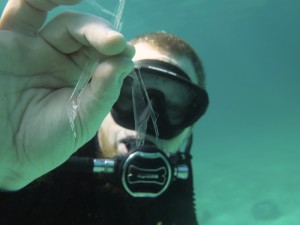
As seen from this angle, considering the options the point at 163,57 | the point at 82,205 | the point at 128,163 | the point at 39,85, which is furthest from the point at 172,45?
the point at 39,85

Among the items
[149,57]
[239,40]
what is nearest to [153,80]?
[149,57]

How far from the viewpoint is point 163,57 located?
394 cm

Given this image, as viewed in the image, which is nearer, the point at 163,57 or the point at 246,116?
the point at 163,57

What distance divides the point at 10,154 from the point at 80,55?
68 cm

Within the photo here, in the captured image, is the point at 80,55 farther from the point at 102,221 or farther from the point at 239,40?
the point at 239,40

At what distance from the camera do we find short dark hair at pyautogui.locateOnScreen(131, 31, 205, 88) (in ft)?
13.6

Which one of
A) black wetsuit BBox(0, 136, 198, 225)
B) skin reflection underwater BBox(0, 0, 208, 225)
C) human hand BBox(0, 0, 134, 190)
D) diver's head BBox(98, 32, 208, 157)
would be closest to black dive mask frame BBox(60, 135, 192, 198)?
skin reflection underwater BBox(0, 0, 208, 225)

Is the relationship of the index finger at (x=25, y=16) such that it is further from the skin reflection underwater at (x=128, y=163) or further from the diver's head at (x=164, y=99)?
the diver's head at (x=164, y=99)

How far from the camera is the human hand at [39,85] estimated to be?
1.90m

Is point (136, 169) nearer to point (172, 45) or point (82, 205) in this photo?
point (82, 205)

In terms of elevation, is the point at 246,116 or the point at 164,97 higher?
the point at 246,116

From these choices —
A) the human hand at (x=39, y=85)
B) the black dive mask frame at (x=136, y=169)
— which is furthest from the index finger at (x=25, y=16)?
the black dive mask frame at (x=136, y=169)

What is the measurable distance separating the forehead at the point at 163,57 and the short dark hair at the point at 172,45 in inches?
2.6

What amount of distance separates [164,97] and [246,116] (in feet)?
236
